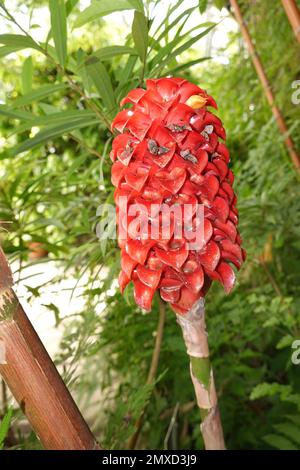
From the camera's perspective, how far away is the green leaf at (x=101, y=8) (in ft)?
1.84

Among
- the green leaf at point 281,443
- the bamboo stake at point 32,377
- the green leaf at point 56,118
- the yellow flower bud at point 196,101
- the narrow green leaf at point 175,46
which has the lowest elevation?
the green leaf at point 281,443

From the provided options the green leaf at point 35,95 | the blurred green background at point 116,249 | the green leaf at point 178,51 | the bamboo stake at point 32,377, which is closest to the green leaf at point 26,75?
the blurred green background at point 116,249

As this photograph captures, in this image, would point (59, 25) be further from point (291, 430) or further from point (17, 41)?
point (291, 430)

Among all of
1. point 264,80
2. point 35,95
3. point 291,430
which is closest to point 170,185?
point 35,95

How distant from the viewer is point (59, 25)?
0.60 metres

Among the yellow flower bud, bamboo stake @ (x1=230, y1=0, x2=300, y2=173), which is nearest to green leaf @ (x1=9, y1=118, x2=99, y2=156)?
the yellow flower bud

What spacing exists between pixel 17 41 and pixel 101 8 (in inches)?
4.1

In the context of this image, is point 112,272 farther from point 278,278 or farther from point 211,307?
point 278,278

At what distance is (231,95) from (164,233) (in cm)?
148

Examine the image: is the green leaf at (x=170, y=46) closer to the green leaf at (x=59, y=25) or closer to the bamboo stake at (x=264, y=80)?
the green leaf at (x=59, y=25)

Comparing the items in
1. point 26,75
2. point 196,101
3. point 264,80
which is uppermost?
point 26,75

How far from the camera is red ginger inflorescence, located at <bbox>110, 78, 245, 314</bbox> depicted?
431 mm

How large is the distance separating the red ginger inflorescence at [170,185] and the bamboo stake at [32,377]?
114mm

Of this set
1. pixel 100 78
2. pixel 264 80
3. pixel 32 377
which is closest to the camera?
pixel 32 377
